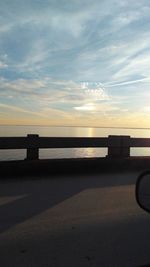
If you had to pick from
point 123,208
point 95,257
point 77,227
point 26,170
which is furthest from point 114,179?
point 95,257

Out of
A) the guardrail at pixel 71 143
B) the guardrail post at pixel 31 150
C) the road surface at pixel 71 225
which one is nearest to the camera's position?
the road surface at pixel 71 225

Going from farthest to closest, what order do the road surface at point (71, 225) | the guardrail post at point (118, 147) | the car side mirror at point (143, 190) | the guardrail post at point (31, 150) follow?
the guardrail post at point (118, 147) < the guardrail post at point (31, 150) < the road surface at point (71, 225) < the car side mirror at point (143, 190)

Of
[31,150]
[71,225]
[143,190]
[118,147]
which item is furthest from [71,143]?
[143,190]

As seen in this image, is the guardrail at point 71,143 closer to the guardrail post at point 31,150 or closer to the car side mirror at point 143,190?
the guardrail post at point 31,150

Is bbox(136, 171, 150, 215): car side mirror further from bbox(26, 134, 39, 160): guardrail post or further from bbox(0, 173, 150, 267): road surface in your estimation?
bbox(26, 134, 39, 160): guardrail post

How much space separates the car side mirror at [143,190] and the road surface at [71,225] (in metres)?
1.47

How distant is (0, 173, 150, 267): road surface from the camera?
511cm

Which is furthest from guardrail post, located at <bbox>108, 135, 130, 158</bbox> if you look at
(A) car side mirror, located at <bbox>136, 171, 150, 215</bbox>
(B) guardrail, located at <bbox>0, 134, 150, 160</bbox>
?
(A) car side mirror, located at <bbox>136, 171, 150, 215</bbox>

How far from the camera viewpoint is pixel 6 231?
6.06 m

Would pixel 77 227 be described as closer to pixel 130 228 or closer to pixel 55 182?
pixel 130 228

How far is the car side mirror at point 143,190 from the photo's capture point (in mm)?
3717

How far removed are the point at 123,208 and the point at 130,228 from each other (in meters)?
1.31

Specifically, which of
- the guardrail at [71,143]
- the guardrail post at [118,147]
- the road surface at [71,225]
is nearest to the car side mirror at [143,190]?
the road surface at [71,225]

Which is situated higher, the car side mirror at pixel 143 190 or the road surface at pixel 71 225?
the car side mirror at pixel 143 190
